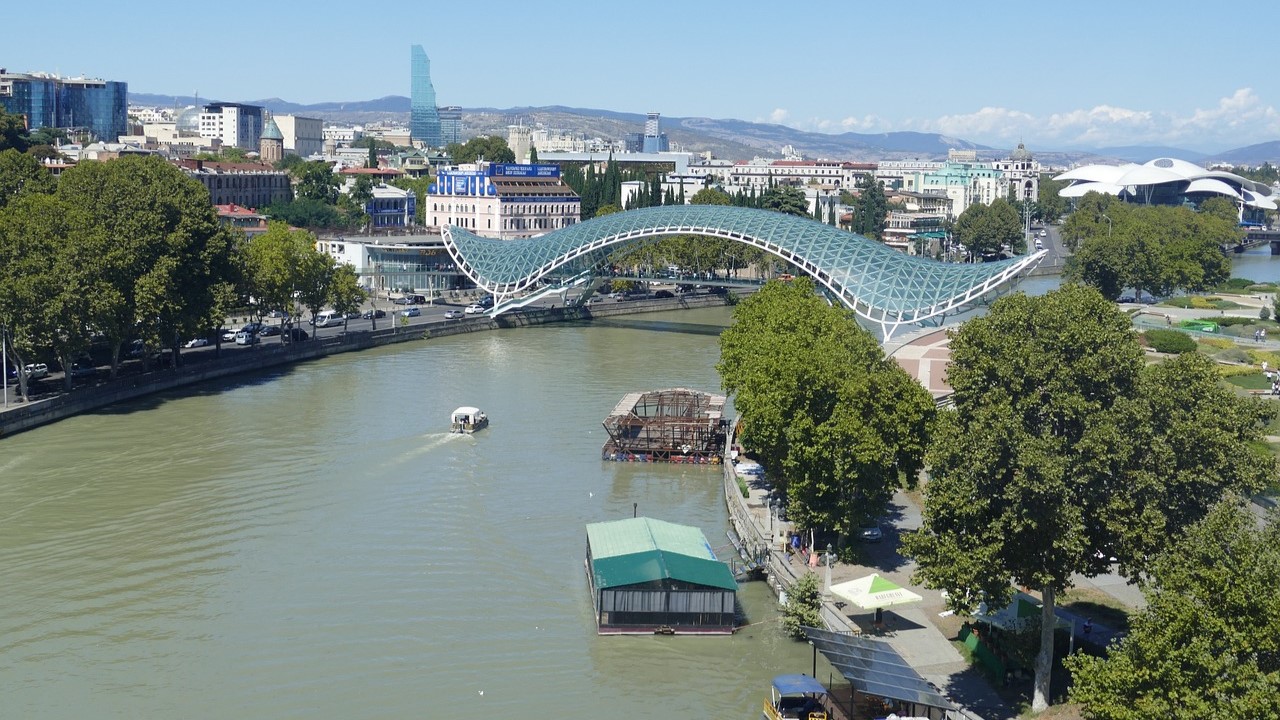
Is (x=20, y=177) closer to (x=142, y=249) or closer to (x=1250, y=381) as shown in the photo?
(x=142, y=249)

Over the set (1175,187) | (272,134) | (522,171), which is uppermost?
(272,134)

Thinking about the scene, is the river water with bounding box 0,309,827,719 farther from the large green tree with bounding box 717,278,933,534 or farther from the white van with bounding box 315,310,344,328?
the white van with bounding box 315,310,344,328

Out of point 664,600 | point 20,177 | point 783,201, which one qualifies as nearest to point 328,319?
point 20,177

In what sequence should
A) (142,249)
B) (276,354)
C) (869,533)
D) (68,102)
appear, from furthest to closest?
(68,102), (276,354), (142,249), (869,533)

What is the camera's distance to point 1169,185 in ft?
364

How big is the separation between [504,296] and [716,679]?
3409 cm

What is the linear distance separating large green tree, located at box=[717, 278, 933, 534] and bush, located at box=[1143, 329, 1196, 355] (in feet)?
62.3

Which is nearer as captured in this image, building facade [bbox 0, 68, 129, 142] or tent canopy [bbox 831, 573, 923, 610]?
tent canopy [bbox 831, 573, 923, 610]

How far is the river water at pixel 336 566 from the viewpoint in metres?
16.3

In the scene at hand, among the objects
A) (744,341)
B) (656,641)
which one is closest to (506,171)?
(744,341)

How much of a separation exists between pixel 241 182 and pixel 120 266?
139 ft

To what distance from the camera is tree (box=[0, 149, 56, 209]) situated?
140ft

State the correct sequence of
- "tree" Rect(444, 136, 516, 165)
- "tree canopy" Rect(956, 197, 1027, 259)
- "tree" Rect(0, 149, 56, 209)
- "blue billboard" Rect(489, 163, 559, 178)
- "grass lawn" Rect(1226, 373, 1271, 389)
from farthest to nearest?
1. "tree" Rect(444, 136, 516, 165)
2. "tree canopy" Rect(956, 197, 1027, 259)
3. "blue billboard" Rect(489, 163, 559, 178)
4. "tree" Rect(0, 149, 56, 209)
5. "grass lawn" Rect(1226, 373, 1271, 389)

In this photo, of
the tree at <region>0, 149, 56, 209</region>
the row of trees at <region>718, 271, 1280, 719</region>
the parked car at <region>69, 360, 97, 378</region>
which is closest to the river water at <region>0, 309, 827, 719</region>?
the parked car at <region>69, 360, 97, 378</region>
